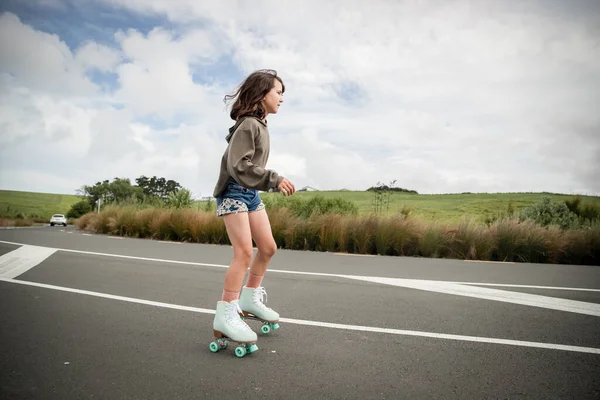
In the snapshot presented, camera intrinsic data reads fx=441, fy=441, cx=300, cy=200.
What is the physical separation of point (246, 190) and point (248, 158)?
294 mm

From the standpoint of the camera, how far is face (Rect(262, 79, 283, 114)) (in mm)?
3520

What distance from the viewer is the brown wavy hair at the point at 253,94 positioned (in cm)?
346

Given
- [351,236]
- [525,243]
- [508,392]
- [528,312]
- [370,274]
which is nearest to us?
[508,392]

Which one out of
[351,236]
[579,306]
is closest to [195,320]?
[579,306]

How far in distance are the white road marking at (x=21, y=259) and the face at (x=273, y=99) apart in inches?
210

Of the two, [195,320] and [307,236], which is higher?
[307,236]

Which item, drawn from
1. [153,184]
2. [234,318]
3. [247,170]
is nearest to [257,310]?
[234,318]

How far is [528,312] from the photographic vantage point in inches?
184

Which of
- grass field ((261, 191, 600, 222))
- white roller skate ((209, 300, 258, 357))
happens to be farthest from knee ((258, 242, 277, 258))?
grass field ((261, 191, 600, 222))

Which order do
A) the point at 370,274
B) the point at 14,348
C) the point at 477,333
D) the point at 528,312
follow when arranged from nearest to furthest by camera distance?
the point at 14,348, the point at 477,333, the point at 528,312, the point at 370,274

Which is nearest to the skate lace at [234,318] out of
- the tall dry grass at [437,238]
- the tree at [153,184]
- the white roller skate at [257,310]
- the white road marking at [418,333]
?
the white roller skate at [257,310]

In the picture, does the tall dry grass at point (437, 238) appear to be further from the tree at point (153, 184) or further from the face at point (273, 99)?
the tree at point (153, 184)

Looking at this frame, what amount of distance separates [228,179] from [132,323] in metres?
1.72

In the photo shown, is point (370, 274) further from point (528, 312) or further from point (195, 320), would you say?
point (195, 320)
